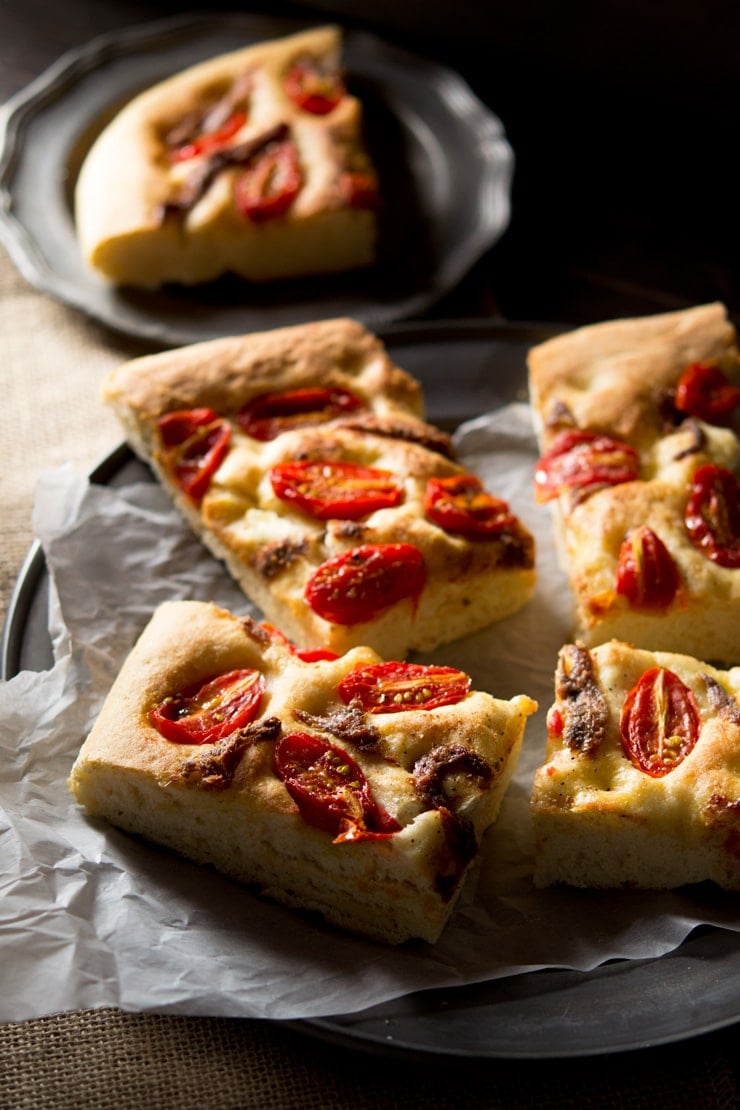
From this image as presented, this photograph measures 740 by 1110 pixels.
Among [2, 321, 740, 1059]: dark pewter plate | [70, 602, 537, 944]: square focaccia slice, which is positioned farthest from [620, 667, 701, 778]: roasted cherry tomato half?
[2, 321, 740, 1059]: dark pewter plate

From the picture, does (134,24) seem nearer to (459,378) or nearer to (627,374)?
(459,378)

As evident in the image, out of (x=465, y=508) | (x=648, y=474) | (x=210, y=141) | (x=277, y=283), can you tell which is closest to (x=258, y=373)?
(x=465, y=508)

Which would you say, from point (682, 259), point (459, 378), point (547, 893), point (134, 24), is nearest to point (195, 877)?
point (547, 893)

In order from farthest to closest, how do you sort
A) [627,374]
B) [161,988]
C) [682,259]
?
1. [682,259]
2. [627,374]
3. [161,988]

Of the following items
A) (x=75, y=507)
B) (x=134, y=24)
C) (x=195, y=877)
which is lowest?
(x=195, y=877)

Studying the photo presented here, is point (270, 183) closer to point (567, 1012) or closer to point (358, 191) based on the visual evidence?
point (358, 191)

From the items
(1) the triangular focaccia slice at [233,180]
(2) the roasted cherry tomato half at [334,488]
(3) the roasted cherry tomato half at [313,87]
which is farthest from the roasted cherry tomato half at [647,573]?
(3) the roasted cherry tomato half at [313,87]

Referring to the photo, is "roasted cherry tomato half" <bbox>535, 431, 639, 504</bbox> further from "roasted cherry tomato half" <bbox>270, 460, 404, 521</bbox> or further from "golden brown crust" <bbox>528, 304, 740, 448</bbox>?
"roasted cherry tomato half" <bbox>270, 460, 404, 521</bbox>
